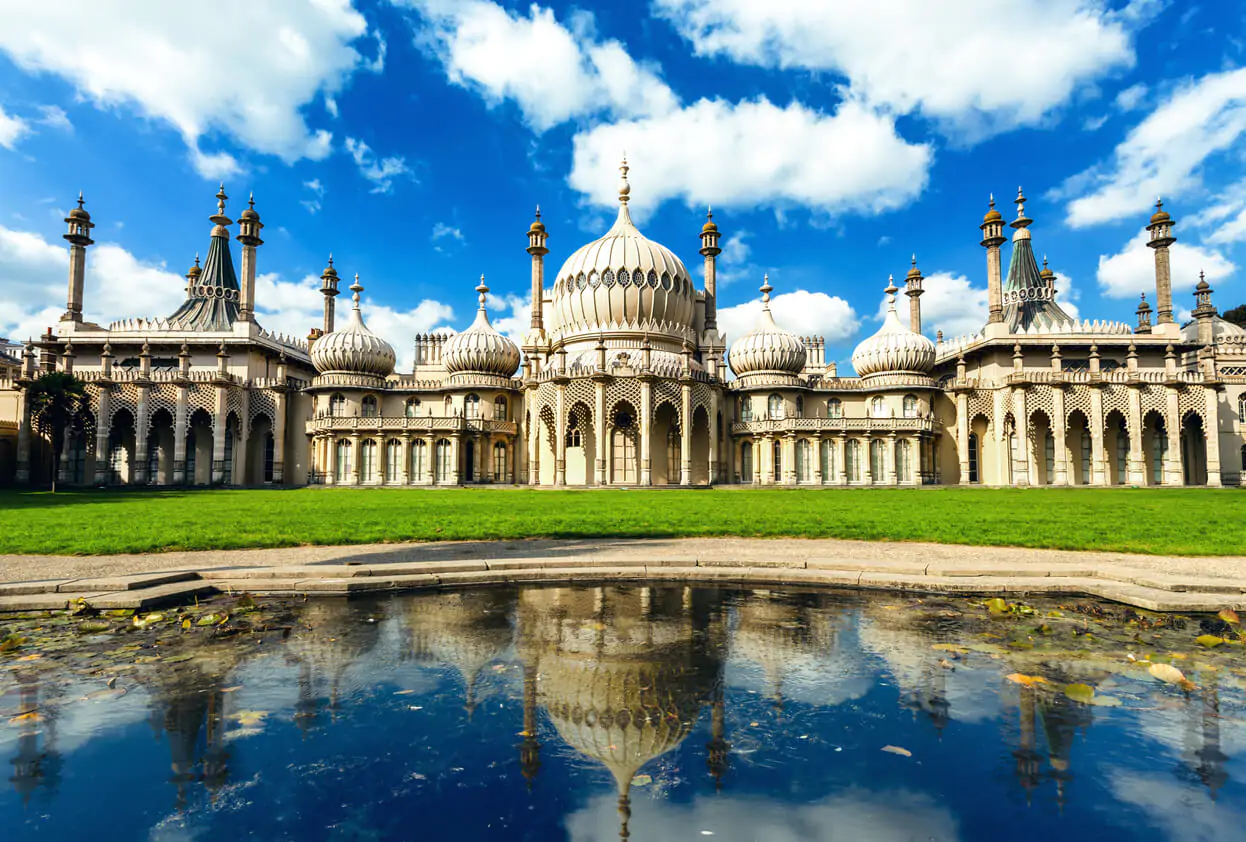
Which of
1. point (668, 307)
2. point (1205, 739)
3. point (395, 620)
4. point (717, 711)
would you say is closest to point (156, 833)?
point (717, 711)

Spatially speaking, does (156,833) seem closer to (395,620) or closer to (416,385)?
(395,620)

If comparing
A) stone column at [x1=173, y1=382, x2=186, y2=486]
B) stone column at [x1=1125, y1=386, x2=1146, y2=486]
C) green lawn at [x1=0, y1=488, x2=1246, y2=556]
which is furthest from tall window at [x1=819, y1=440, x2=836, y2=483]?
stone column at [x1=173, y1=382, x2=186, y2=486]

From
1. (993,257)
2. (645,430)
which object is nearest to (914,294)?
(993,257)

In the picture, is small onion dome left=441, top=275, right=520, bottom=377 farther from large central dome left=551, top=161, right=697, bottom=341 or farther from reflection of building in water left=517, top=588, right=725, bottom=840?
reflection of building in water left=517, top=588, right=725, bottom=840

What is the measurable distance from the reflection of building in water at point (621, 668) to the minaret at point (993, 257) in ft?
148

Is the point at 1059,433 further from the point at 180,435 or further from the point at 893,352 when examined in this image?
the point at 180,435

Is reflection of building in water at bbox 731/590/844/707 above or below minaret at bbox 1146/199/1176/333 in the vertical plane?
below

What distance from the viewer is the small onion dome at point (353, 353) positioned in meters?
45.4

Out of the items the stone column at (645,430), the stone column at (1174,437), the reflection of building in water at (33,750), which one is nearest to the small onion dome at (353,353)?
the stone column at (645,430)

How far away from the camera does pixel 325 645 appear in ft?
20.8

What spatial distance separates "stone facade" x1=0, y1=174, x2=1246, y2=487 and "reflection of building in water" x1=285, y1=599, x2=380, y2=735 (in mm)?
30553

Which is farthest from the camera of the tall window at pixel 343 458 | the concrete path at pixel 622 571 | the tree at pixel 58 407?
the tall window at pixel 343 458

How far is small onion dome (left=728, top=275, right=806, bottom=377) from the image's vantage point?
4494cm

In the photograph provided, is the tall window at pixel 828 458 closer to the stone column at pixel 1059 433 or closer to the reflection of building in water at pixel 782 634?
the stone column at pixel 1059 433
